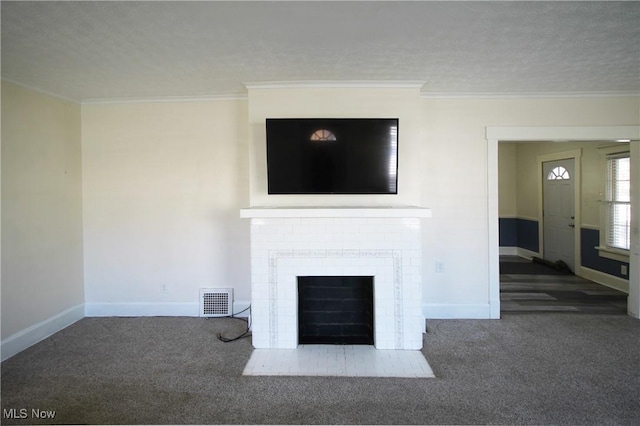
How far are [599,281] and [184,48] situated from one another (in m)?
6.08

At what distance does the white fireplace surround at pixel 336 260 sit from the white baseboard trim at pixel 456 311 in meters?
0.72

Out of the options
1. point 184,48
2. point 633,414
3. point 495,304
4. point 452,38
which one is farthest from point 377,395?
point 184,48

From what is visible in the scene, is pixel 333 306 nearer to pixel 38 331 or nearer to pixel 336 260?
pixel 336 260

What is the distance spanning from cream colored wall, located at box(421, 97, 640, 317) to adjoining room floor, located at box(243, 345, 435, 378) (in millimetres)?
1051

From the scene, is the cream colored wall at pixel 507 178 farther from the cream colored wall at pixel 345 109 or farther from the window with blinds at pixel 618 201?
the cream colored wall at pixel 345 109

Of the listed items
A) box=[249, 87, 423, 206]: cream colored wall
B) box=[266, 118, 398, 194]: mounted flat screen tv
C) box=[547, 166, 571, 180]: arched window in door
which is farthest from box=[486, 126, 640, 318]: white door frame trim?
box=[547, 166, 571, 180]: arched window in door

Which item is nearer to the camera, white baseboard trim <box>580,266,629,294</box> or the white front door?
white baseboard trim <box>580,266,629,294</box>

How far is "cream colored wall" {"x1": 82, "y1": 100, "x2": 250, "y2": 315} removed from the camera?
151 inches

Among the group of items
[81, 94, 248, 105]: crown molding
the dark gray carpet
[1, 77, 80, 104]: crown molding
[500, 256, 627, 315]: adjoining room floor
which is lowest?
the dark gray carpet

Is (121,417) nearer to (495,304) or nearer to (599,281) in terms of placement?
(495,304)

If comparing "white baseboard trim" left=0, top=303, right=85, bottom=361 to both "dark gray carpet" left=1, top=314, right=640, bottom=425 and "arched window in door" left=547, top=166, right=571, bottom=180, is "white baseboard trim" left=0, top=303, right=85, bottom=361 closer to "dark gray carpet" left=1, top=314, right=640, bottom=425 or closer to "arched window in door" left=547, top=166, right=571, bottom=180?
"dark gray carpet" left=1, top=314, right=640, bottom=425

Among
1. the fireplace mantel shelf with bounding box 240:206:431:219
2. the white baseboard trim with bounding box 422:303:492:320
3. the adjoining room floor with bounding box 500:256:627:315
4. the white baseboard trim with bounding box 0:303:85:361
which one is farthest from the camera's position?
the adjoining room floor with bounding box 500:256:627:315

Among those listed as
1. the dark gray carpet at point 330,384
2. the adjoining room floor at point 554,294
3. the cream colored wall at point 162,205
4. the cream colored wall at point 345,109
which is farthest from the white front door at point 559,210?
the cream colored wall at point 162,205

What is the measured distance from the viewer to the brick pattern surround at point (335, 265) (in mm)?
3133
